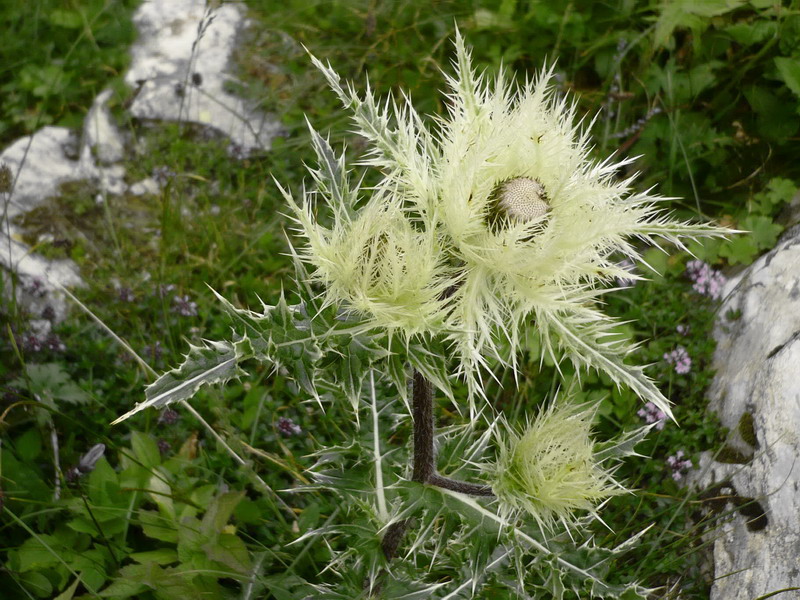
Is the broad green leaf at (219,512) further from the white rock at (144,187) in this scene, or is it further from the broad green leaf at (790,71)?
the broad green leaf at (790,71)

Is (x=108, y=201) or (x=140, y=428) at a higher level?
(x=108, y=201)

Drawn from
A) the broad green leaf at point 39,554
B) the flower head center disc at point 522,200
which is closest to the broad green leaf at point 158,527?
the broad green leaf at point 39,554

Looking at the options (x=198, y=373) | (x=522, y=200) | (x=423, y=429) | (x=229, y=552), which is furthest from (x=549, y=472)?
(x=229, y=552)

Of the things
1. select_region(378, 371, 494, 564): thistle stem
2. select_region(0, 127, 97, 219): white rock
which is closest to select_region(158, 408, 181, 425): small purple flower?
select_region(378, 371, 494, 564): thistle stem

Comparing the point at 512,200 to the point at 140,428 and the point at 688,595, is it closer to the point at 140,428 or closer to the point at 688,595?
the point at 688,595

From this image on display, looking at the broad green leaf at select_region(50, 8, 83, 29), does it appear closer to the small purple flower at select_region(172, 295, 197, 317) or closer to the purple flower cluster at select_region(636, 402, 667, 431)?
the small purple flower at select_region(172, 295, 197, 317)

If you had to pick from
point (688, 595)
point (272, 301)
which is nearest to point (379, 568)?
point (688, 595)
